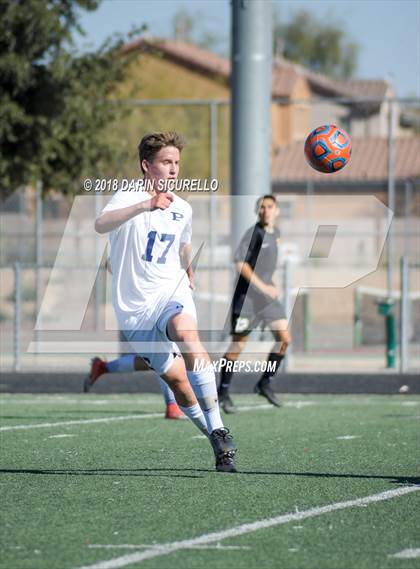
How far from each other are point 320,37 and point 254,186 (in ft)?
261

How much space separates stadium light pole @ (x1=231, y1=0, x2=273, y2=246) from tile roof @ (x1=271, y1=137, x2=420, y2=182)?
21.2 m

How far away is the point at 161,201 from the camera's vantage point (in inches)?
294

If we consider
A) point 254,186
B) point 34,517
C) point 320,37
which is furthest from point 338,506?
point 320,37

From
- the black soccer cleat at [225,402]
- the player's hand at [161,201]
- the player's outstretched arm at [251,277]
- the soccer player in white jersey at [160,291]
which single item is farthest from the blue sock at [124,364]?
the player's hand at [161,201]

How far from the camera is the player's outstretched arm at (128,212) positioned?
293 inches

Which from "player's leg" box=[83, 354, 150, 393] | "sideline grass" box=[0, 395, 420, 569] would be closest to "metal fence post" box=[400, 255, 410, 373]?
"sideline grass" box=[0, 395, 420, 569]

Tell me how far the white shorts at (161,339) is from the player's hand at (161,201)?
2.37ft

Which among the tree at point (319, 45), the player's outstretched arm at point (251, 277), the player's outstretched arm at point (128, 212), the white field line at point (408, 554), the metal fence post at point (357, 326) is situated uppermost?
the tree at point (319, 45)

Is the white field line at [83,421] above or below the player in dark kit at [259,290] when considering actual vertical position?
below

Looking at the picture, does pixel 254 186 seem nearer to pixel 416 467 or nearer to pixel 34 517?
pixel 416 467

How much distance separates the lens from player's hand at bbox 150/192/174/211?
7.44 m

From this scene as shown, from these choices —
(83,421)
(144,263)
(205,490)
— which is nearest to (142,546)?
(205,490)

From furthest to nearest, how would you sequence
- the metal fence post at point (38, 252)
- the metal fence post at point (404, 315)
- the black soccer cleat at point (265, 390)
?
the metal fence post at point (38, 252) → the metal fence post at point (404, 315) → the black soccer cleat at point (265, 390)

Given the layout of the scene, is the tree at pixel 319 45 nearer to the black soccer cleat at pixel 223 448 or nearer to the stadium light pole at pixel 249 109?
the stadium light pole at pixel 249 109
